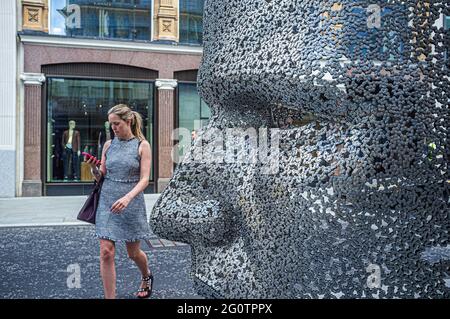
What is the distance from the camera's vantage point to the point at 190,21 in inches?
586

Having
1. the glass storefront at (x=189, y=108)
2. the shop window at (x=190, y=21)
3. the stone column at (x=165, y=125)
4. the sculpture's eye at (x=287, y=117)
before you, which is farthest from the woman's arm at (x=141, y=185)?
the shop window at (x=190, y=21)

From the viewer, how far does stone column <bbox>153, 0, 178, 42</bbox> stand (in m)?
14.4

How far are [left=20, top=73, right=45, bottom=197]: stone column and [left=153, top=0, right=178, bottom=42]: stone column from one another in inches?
145

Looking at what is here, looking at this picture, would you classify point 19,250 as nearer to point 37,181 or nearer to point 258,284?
point 258,284

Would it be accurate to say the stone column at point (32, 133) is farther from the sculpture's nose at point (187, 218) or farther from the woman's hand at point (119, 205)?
the sculpture's nose at point (187, 218)

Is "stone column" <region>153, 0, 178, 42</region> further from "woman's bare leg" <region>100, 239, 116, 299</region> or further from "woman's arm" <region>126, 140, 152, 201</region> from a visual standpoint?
"woman's bare leg" <region>100, 239, 116, 299</region>

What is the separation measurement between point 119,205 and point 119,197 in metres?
0.30

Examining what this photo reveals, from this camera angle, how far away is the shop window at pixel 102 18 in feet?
45.0

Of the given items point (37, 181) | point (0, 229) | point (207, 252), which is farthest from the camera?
point (37, 181)

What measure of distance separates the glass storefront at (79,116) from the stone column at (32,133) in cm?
39

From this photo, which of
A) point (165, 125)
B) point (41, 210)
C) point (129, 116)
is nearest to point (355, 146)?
point (129, 116)

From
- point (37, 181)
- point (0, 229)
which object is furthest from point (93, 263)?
point (37, 181)

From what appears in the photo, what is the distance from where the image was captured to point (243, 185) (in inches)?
65.5

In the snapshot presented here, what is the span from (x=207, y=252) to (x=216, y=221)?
20 cm
